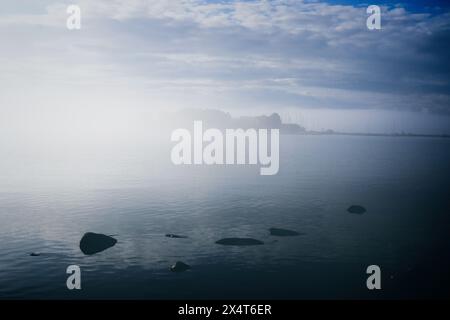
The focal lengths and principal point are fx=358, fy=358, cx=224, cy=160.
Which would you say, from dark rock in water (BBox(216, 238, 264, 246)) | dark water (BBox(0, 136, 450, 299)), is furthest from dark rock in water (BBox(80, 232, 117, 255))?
dark rock in water (BBox(216, 238, 264, 246))

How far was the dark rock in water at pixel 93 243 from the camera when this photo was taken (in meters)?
57.1

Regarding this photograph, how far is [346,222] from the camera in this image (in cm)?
7900

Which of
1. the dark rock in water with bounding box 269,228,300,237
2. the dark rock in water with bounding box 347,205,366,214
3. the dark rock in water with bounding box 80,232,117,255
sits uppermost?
the dark rock in water with bounding box 347,205,366,214

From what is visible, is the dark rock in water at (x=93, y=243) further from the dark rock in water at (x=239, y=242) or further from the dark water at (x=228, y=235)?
the dark rock in water at (x=239, y=242)

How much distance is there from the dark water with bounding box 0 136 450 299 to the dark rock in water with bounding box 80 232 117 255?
1573 millimetres

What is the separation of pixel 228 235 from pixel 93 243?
24.6 metres

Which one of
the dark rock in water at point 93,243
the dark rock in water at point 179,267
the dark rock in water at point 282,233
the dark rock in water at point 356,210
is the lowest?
the dark rock in water at point 179,267

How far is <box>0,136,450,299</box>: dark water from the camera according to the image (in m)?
44.6

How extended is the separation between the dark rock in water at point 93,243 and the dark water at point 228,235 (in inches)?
61.9

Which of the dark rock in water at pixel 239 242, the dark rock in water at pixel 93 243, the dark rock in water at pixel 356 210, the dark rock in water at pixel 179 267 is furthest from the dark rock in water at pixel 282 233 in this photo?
the dark rock in water at pixel 93 243

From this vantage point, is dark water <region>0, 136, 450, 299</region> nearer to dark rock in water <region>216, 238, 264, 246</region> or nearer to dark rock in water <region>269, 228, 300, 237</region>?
dark rock in water <region>269, 228, 300, 237</region>

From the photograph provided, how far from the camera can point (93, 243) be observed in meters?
57.9

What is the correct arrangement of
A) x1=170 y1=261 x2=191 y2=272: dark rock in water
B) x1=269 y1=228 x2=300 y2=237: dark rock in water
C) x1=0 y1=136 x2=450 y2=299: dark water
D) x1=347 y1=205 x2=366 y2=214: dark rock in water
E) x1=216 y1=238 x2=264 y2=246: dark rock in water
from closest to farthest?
x1=0 y1=136 x2=450 y2=299: dark water, x1=170 y1=261 x2=191 y2=272: dark rock in water, x1=216 y1=238 x2=264 y2=246: dark rock in water, x1=269 y1=228 x2=300 y2=237: dark rock in water, x1=347 y1=205 x2=366 y2=214: dark rock in water

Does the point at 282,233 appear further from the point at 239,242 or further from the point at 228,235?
the point at 228,235
